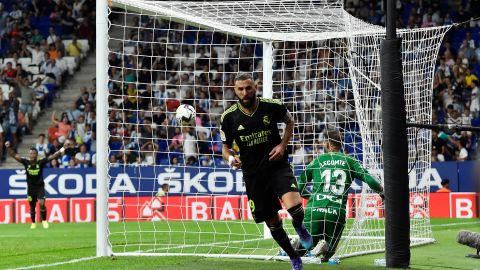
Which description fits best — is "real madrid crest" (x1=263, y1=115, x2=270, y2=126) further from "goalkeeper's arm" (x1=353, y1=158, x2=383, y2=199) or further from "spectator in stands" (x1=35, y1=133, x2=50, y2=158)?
"spectator in stands" (x1=35, y1=133, x2=50, y2=158)

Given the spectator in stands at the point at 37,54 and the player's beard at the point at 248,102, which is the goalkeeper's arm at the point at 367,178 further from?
the spectator in stands at the point at 37,54

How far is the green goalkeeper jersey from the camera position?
537 inches

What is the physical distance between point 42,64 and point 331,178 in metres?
21.7

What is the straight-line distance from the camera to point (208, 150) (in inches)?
1075

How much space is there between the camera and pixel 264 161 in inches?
437

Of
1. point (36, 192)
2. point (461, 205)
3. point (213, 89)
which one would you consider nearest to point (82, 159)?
point (36, 192)

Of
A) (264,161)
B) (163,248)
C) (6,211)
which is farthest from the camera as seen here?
(6,211)

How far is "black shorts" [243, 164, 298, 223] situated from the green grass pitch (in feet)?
3.16

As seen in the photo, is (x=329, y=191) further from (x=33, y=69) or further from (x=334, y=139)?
(x=33, y=69)

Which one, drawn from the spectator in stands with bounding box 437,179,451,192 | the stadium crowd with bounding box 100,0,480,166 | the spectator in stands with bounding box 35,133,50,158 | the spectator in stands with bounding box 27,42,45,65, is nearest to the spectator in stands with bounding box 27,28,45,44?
the spectator in stands with bounding box 27,42,45,65

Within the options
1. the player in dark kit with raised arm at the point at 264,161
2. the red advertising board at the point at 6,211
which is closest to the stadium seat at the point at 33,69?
the red advertising board at the point at 6,211

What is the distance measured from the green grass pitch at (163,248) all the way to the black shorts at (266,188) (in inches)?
37.9

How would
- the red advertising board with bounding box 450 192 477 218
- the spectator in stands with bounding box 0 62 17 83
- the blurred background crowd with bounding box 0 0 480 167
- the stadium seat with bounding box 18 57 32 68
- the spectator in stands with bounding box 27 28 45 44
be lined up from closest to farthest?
the red advertising board with bounding box 450 192 477 218, the blurred background crowd with bounding box 0 0 480 167, the spectator in stands with bounding box 0 62 17 83, the stadium seat with bounding box 18 57 32 68, the spectator in stands with bounding box 27 28 45 44

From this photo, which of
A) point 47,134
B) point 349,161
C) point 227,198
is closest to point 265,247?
point 349,161
